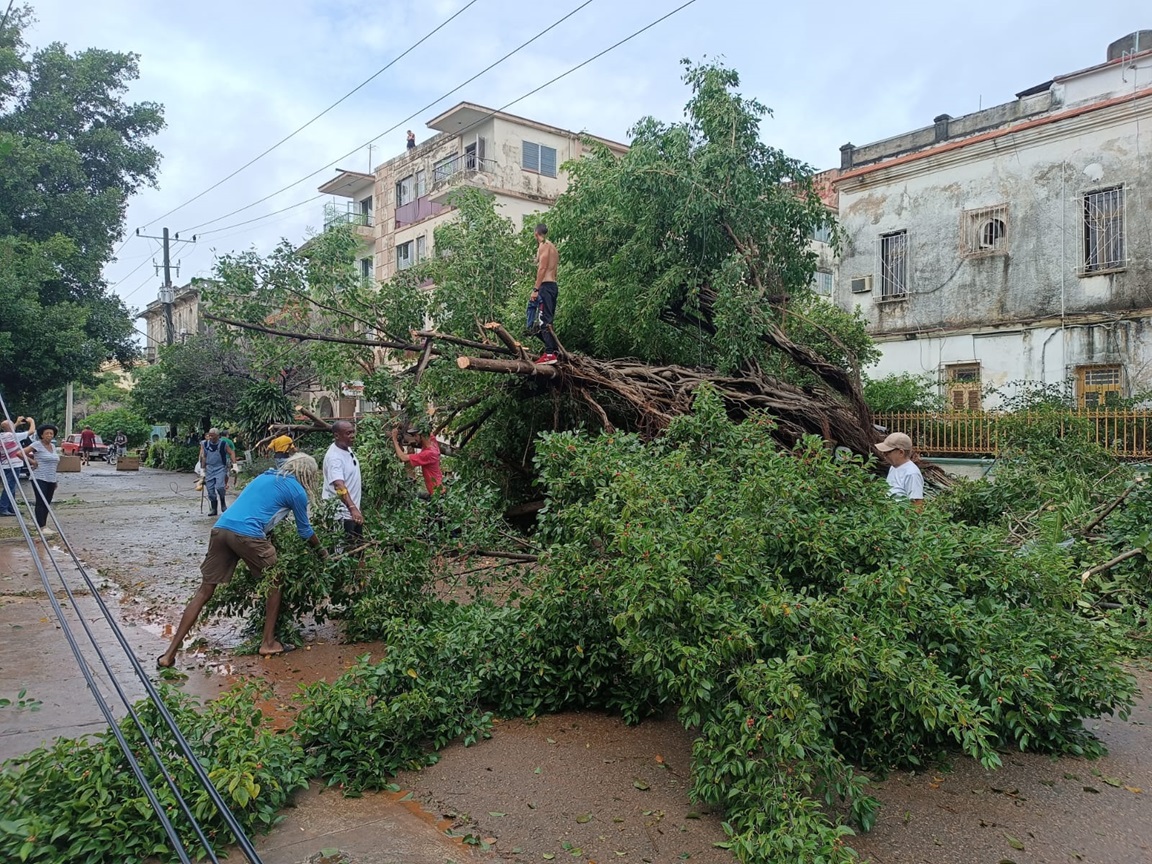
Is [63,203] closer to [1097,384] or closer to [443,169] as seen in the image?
[443,169]

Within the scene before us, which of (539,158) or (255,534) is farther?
(539,158)

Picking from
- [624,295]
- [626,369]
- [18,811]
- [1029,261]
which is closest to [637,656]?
[18,811]

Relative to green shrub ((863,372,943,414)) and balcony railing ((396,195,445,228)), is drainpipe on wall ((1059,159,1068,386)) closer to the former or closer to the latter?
green shrub ((863,372,943,414))

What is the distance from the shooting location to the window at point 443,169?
30609 millimetres

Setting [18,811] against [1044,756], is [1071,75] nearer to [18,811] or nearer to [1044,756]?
[1044,756]

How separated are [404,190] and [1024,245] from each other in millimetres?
23994

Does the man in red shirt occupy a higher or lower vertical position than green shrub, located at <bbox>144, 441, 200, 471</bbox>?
higher

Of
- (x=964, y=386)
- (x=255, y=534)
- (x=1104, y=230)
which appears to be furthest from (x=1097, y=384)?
(x=255, y=534)

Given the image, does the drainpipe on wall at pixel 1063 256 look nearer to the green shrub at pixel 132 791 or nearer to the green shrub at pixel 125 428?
the green shrub at pixel 132 791

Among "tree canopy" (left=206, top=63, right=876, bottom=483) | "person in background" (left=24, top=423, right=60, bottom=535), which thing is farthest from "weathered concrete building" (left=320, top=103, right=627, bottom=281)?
"person in background" (left=24, top=423, right=60, bottom=535)

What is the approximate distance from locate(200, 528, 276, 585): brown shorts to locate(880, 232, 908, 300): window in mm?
16903

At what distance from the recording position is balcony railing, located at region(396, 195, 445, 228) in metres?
31.0

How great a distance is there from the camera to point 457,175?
29.4 metres

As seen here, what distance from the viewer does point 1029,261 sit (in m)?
17.1
